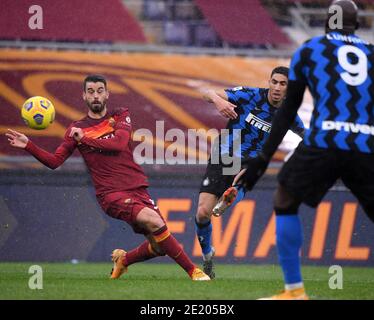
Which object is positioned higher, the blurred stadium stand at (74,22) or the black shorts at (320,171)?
the blurred stadium stand at (74,22)

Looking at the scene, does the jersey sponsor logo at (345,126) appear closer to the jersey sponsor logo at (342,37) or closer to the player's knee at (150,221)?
the jersey sponsor logo at (342,37)

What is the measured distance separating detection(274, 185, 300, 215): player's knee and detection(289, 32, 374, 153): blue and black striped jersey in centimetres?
38

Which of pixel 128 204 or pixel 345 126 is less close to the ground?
pixel 345 126

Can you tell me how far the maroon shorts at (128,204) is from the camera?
8.82 metres

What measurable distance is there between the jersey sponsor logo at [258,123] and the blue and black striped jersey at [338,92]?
131 inches

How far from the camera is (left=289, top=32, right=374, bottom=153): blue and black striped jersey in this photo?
619 centimetres

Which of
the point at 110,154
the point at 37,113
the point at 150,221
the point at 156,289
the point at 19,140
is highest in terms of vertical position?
the point at 37,113

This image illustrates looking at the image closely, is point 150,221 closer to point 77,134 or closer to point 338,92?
point 77,134

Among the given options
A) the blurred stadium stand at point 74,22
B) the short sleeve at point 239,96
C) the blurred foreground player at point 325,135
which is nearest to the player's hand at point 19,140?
the short sleeve at point 239,96

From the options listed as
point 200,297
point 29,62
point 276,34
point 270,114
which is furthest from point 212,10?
point 200,297

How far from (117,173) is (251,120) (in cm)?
159

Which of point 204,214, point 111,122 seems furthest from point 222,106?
point 204,214

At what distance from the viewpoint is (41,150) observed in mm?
8680

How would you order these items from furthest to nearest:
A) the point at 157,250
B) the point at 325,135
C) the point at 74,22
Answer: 1. the point at 74,22
2. the point at 157,250
3. the point at 325,135
